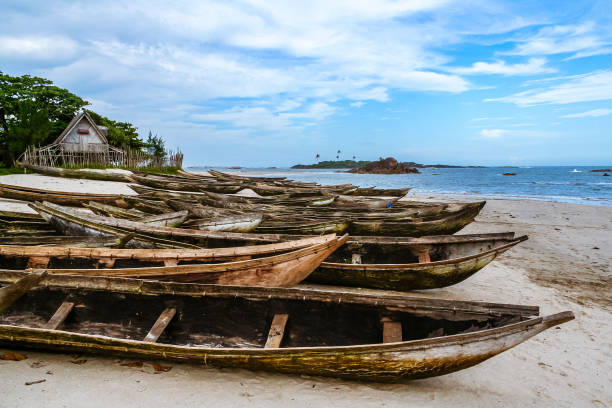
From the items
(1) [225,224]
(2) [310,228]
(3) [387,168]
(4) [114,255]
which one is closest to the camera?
(4) [114,255]

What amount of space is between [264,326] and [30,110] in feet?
89.0

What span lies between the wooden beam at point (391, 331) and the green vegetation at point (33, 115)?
26.7m

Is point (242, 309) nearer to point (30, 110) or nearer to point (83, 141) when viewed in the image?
point (30, 110)

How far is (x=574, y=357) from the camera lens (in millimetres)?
3779

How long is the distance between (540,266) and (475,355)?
598 cm

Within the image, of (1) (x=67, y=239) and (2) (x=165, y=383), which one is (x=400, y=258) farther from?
(1) (x=67, y=239)

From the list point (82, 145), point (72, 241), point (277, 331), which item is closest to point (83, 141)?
point (82, 145)

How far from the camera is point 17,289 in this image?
10.2 feet

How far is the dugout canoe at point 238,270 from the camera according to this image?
12.8 feet

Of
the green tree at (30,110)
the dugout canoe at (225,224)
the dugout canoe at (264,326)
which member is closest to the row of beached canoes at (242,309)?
the dugout canoe at (264,326)

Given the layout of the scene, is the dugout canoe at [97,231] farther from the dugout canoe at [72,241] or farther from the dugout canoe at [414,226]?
the dugout canoe at [414,226]

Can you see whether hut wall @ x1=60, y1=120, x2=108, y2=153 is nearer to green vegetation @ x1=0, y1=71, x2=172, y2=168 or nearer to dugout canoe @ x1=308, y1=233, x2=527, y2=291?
green vegetation @ x1=0, y1=71, x2=172, y2=168

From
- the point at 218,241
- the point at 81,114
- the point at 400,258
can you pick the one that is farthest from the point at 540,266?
the point at 81,114

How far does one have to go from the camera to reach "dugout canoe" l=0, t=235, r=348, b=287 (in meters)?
3.89
